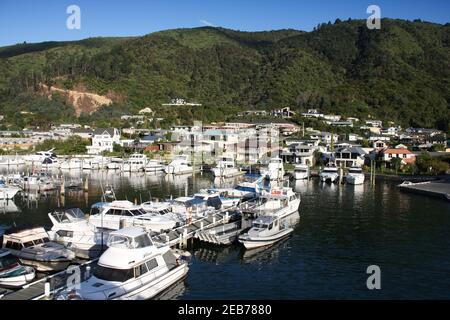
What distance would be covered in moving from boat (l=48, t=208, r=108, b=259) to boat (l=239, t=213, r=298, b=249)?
6.81 meters

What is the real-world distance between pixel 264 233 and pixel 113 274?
32.7ft

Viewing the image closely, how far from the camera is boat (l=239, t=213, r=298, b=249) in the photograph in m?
23.1

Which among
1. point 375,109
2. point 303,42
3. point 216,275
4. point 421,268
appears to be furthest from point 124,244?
point 303,42

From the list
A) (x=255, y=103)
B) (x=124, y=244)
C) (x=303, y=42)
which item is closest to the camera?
(x=124, y=244)

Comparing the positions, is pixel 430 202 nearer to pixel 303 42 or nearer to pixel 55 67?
pixel 55 67

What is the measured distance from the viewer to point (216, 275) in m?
19.5

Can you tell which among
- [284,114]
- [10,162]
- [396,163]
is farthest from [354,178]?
[284,114]

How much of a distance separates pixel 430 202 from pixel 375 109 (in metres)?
82.1

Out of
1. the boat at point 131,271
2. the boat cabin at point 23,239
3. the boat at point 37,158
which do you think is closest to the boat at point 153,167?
the boat at point 37,158

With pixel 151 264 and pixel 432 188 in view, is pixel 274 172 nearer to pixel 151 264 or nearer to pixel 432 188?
pixel 432 188

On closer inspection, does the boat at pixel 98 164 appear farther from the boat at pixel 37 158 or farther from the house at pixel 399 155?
the house at pixel 399 155

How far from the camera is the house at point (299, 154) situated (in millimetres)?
62125

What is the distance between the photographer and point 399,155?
2319 inches

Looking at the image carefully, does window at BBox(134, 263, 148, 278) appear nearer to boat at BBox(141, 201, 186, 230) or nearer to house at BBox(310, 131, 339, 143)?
boat at BBox(141, 201, 186, 230)
